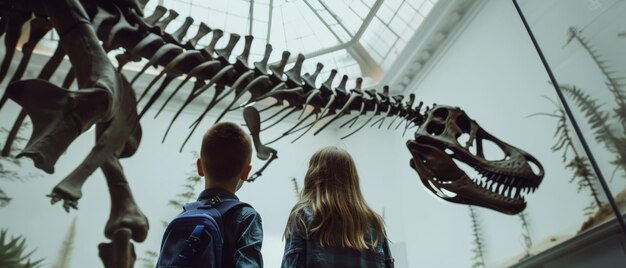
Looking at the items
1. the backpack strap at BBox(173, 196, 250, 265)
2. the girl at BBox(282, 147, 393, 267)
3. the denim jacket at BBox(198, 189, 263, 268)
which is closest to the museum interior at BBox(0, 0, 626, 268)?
the backpack strap at BBox(173, 196, 250, 265)

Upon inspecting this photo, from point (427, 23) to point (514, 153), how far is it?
134 inches

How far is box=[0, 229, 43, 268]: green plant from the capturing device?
174 inches

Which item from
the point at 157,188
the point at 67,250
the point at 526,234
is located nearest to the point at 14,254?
the point at 67,250

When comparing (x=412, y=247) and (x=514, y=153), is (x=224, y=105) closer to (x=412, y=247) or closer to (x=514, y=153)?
(x=412, y=247)

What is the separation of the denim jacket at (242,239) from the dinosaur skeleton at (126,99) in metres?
0.73

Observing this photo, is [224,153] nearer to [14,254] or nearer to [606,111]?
[606,111]

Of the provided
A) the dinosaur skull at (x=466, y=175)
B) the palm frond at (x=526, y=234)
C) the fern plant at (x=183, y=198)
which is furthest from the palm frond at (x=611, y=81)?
the fern plant at (x=183, y=198)

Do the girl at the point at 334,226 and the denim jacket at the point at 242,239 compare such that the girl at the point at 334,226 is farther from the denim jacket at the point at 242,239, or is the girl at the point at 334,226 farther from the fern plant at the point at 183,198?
the fern plant at the point at 183,198

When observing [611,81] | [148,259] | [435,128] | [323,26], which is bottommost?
[148,259]

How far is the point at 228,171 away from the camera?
1.38 m

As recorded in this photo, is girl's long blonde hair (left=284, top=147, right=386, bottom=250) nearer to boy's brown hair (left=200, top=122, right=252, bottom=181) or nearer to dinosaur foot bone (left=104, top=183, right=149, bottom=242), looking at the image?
boy's brown hair (left=200, top=122, right=252, bottom=181)

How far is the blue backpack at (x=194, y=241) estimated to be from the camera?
3.48 feet

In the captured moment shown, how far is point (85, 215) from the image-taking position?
16.9 feet

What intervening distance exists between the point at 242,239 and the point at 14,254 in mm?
4616
